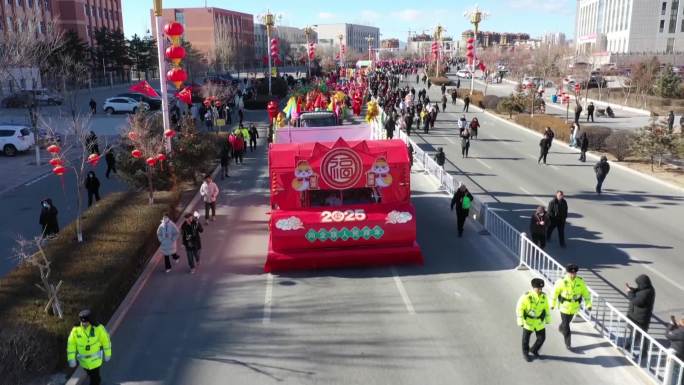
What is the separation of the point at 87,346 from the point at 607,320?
323 inches

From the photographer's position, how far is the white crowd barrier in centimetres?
725

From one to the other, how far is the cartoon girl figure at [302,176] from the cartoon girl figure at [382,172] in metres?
1.39

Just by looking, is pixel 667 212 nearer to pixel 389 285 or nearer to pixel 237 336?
pixel 389 285

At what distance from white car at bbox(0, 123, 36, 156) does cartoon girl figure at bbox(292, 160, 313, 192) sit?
69.2 ft

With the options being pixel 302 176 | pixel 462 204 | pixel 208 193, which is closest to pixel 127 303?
pixel 302 176

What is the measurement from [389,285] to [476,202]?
5.35 metres

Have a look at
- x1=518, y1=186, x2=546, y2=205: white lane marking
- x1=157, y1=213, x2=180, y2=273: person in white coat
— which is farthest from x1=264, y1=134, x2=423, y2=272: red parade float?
x1=518, y1=186, x2=546, y2=205: white lane marking

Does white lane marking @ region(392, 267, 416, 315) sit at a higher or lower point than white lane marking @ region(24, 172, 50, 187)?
lower

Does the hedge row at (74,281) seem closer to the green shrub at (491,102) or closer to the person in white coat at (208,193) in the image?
the person in white coat at (208,193)

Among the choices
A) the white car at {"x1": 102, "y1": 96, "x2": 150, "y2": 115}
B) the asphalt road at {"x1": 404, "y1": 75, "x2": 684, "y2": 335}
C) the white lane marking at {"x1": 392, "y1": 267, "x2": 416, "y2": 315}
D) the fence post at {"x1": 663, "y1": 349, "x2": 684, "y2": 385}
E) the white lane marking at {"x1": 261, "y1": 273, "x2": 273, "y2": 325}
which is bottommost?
the white lane marking at {"x1": 261, "y1": 273, "x2": 273, "y2": 325}

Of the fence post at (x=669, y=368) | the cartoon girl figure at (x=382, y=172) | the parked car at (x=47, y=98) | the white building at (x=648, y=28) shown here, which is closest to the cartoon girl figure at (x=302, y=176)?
the cartoon girl figure at (x=382, y=172)

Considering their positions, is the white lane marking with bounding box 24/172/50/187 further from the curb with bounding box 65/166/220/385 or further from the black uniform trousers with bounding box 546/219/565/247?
the black uniform trousers with bounding box 546/219/565/247

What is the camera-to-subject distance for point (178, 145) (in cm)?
1744

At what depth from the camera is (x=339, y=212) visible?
1134 centimetres
